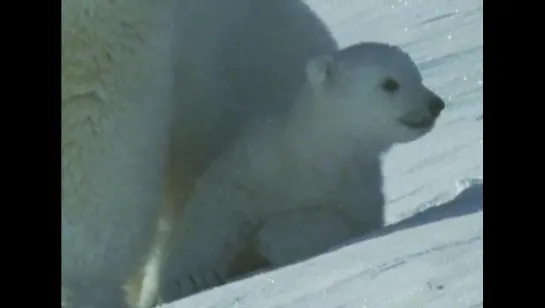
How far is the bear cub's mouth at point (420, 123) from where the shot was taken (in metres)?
0.90

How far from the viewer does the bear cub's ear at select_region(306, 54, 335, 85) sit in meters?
0.94

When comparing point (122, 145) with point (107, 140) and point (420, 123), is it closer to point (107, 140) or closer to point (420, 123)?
point (107, 140)

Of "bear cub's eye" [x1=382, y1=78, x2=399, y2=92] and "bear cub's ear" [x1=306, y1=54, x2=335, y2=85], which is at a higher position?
"bear cub's ear" [x1=306, y1=54, x2=335, y2=85]

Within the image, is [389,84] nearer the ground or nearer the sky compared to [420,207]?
nearer the sky

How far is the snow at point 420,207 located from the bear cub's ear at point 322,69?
140 millimetres

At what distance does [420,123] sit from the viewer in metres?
0.90

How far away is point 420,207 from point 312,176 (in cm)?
16

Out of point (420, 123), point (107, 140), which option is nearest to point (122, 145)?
point (107, 140)

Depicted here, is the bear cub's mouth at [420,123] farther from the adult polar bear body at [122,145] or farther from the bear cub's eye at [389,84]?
the adult polar bear body at [122,145]

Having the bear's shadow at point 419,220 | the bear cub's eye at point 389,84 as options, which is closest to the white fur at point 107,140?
the bear's shadow at point 419,220

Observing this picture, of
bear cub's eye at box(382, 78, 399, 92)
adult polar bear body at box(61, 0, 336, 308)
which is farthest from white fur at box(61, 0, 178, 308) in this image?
bear cub's eye at box(382, 78, 399, 92)

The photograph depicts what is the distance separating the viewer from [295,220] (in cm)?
94

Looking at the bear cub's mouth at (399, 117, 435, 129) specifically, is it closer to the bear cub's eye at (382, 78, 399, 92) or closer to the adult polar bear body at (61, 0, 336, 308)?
the bear cub's eye at (382, 78, 399, 92)

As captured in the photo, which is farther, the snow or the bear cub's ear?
the bear cub's ear
